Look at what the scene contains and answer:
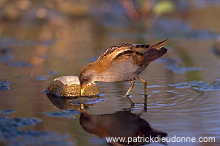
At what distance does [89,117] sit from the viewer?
5.54m

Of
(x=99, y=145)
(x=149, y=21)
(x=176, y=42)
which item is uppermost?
(x=149, y=21)

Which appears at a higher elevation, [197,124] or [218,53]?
[218,53]

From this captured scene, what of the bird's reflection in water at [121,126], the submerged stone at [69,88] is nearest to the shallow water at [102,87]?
the bird's reflection in water at [121,126]

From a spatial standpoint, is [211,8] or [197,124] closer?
[197,124]

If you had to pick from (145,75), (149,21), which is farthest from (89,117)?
(149,21)

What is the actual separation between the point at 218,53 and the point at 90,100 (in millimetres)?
4366

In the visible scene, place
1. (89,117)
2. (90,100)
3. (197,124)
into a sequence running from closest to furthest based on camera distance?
(197,124)
(89,117)
(90,100)

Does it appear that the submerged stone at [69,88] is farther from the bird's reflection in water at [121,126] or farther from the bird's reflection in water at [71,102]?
the bird's reflection in water at [121,126]

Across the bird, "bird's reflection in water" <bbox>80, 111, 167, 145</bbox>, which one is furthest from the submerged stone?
"bird's reflection in water" <bbox>80, 111, 167, 145</bbox>

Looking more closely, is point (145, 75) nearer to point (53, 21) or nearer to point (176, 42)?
point (176, 42)

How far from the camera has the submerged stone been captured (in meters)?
6.66

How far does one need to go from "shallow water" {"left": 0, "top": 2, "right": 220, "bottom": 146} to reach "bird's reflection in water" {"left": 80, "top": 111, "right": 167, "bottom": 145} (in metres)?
0.01

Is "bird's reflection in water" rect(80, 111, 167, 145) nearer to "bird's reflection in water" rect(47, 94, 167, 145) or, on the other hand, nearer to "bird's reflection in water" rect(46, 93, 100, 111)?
"bird's reflection in water" rect(47, 94, 167, 145)

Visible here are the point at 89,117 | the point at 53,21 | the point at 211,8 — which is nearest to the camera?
the point at 89,117
